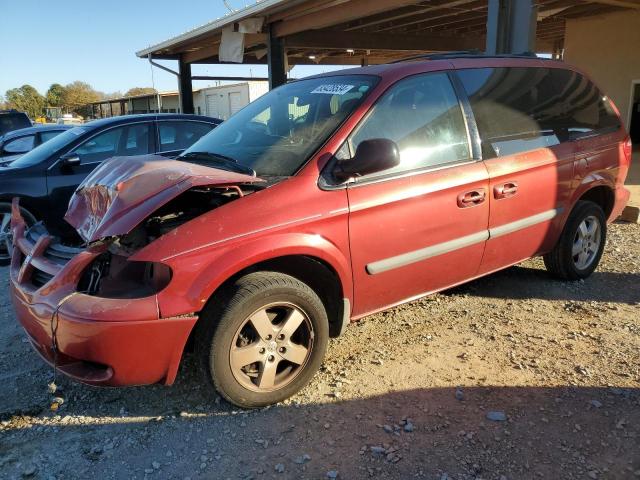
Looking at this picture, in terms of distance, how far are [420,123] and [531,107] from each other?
125 cm

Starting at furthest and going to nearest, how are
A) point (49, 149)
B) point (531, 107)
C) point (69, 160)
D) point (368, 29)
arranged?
point (368, 29) → point (49, 149) → point (69, 160) → point (531, 107)

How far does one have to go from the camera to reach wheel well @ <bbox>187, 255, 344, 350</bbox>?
2.91m

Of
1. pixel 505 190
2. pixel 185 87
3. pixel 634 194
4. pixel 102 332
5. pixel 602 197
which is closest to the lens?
pixel 102 332

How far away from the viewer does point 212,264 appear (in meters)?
2.62

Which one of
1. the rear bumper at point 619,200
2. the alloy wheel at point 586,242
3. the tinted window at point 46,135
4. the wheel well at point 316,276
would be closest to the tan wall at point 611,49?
the rear bumper at point 619,200

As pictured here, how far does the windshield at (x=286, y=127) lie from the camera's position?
3.19 m

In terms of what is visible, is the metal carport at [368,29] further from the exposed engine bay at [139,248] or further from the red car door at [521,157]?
the exposed engine bay at [139,248]

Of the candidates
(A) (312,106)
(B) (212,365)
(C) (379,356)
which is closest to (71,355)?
(B) (212,365)

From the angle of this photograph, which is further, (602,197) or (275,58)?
(275,58)

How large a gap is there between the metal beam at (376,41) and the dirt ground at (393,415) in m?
10.9

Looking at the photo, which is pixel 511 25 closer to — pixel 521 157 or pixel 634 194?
pixel 634 194

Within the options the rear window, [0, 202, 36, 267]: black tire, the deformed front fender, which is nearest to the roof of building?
the rear window

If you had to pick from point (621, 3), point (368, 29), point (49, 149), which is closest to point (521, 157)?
point (49, 149)

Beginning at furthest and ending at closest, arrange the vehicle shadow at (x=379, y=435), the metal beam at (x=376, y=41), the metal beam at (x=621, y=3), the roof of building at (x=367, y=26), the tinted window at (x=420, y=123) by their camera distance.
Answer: the metal beam at (x=376, y=41) → the roof of building at (x=367, y=26) → the metal beam at (x=621, y=3) → the tinted window at (x=420, y=123) → the vehicle shadow at (x=379, y=435)
